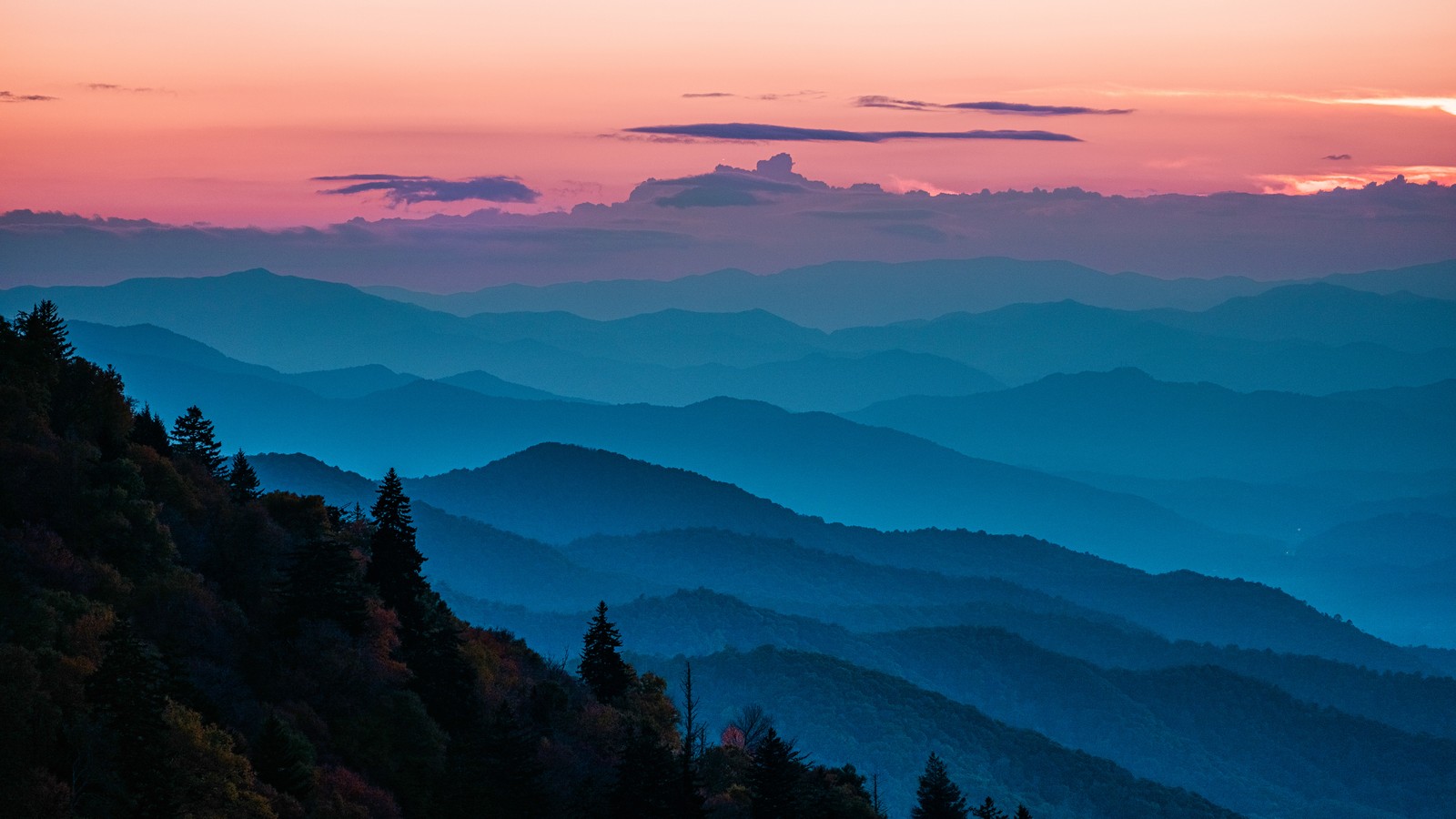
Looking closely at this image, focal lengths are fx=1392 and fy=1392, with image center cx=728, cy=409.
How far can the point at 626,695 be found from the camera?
239ft

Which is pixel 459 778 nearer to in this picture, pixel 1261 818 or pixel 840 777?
pixel 840 777

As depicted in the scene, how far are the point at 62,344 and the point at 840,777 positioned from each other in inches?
1703

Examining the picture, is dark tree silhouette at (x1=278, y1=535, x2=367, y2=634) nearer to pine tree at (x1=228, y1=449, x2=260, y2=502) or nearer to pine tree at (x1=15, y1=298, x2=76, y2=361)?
pine tree at (x1=228, y1=449, x2=260, y2=502)

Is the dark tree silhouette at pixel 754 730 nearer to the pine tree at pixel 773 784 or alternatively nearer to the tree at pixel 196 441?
the pine tree at pixel 773 784

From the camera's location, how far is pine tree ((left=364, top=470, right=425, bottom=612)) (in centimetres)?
6512

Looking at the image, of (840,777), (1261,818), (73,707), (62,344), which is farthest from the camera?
(1261,818)

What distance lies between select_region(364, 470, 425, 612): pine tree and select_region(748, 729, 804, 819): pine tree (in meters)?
17.7

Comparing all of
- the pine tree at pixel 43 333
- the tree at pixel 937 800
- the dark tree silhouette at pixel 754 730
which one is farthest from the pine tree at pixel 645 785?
the pine tree at pixel 43 333

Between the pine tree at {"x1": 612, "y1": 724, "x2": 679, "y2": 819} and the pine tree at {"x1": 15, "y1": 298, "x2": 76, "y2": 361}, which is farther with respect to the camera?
the pine tree at {"x1": 15, "y1": 298, "x2": 76, "y2": 361}

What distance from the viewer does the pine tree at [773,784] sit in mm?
60125

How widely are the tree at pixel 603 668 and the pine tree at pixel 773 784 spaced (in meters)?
12.8

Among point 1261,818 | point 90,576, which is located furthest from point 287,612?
point 1261,818

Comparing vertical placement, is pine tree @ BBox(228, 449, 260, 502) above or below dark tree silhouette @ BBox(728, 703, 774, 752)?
above

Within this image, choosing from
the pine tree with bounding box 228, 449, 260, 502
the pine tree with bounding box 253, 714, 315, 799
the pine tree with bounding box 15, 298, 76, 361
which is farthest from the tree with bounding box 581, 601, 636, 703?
the pine tree with bounding box 15, 298, 76, 361
